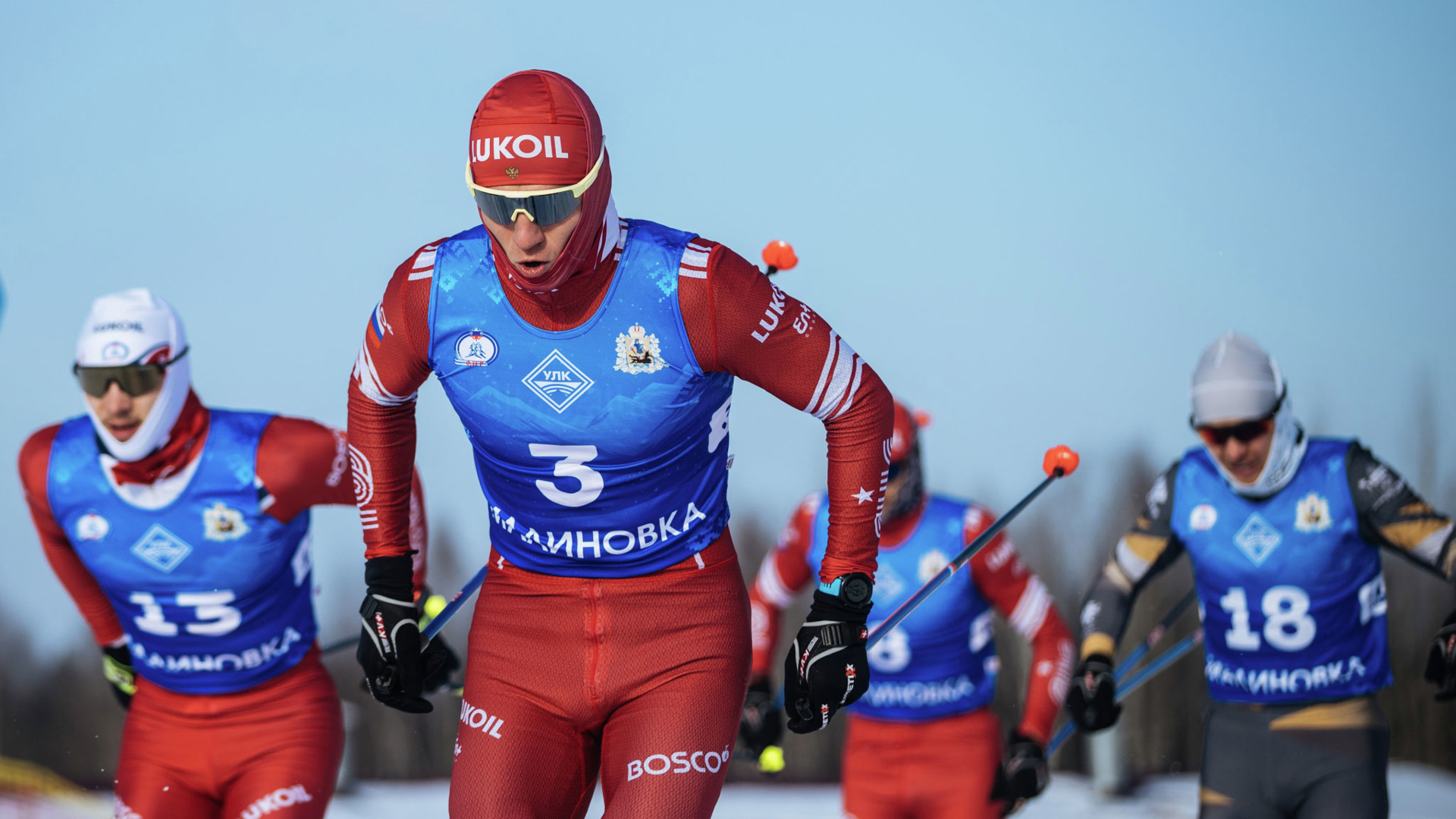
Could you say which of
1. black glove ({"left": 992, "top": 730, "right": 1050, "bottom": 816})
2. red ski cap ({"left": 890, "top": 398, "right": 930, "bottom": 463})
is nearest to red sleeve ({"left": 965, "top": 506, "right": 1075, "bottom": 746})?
black glove ({"left": 992, "top": 730, "right": 1050, "bottom": 816})

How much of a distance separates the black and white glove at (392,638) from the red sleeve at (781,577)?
2.34 meters

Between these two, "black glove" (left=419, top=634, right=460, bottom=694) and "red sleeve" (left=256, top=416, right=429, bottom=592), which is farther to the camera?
"red sleeve" (left=256, top=416, right=429, bottom=592)

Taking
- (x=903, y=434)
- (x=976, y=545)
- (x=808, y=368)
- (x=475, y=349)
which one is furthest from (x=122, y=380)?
(x=903, y=434)

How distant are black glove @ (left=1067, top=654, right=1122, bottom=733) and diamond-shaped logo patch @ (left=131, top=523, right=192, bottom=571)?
262cm

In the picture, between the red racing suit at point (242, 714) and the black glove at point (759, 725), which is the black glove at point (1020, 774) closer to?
the black glove at point (759, 725)

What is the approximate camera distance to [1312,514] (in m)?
4.19

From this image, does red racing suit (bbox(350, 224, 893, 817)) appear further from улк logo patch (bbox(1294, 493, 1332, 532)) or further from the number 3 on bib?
улк logo patch (bbox(1294, 493, 1332, 532))

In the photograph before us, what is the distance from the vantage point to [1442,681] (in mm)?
3928

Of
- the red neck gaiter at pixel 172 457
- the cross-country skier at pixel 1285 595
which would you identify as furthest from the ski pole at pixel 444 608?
the cross-country skier at pixel 1285 595

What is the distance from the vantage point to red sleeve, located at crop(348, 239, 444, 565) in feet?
8.24

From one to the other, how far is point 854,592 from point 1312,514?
222 centimetres

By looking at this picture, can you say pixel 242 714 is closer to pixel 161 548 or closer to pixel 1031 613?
pixel 161 548

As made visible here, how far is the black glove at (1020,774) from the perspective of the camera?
14.7ft

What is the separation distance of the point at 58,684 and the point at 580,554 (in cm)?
561
